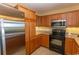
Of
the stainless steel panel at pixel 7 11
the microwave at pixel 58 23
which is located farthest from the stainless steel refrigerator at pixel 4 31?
the microwave at pixel 58 23

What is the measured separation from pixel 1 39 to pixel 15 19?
457 millimetres

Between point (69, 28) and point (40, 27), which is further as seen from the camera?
point (40, 27)

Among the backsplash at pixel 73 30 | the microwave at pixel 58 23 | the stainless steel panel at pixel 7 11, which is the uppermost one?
the stainless steel panel at pixel 7 11

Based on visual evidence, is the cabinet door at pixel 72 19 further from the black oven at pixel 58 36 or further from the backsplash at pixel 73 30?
the backsplash at pixel 73 30

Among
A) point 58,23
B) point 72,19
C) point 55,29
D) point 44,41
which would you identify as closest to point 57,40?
point 55,29

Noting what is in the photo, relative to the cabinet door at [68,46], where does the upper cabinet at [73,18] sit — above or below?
above

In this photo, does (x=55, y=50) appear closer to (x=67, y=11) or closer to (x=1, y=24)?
(x=67, y=11)

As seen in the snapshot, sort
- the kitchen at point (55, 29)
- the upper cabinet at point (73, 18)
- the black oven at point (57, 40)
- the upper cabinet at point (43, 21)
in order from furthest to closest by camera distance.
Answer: the upper cabinet at point (43, 21), the black oven at point (57, 40), the upper cabinet at point (73, 18), the kitchen at point (55, 29)

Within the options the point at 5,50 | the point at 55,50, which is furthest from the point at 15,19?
the point at 55,50

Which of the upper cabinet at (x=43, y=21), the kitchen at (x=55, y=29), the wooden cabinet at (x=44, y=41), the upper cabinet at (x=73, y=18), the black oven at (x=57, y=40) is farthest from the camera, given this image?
the upper cabinet at (x=43, y=21)

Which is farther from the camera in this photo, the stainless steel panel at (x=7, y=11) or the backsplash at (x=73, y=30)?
the backsplash at (x=73, y=30)

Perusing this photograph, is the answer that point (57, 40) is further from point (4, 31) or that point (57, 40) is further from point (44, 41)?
point (4, 31)

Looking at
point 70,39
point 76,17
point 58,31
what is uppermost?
point 76,17
